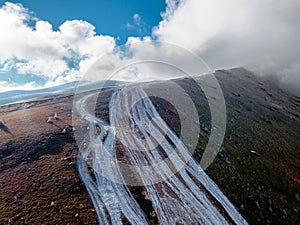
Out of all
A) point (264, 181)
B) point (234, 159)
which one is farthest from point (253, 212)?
point (234, 159)

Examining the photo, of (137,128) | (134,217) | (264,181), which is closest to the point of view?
(134,217)

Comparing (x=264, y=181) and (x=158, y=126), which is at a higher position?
(x=158, y=126)

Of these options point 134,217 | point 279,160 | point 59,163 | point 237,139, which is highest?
point 59,163

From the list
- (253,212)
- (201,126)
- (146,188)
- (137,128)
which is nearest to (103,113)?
(137,128)

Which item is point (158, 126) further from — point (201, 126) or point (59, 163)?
point (59, 163)

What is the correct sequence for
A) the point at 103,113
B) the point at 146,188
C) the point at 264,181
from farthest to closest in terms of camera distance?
the point at 103,113
the point at 264,181
the point at 146,188

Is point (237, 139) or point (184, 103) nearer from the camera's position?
point (237, 139)
